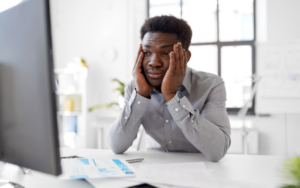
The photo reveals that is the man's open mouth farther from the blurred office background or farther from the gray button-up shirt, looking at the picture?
the blurred office background

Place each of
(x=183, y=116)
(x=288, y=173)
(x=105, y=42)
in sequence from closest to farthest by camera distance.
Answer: (x=288, y=173) < (x=183, y=116) < (x=105, y=42)

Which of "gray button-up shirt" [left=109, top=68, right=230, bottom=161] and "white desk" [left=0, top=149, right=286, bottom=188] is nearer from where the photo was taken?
"white desk" [left=0, top=149, right=286, bottom=188]

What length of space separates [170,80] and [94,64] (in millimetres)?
3379

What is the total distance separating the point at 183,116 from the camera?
994 mm

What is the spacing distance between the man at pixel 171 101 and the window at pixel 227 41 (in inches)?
103

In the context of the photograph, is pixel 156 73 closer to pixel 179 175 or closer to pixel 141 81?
pixel 141 81

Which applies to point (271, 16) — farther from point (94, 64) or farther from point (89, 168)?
point (89, 168)

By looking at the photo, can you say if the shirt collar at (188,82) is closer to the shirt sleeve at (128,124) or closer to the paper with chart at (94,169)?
the shirt sleeve at (128,124)

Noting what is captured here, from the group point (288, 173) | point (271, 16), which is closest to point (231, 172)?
point (288, 173)

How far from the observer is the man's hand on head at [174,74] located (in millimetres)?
1044

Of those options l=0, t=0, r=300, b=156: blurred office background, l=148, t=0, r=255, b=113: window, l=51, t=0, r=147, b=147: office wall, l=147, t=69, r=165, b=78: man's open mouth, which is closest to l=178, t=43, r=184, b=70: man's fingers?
l=147, t=69, r=165, b=78: man's open mouth

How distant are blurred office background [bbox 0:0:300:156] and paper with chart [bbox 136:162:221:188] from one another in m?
2.55

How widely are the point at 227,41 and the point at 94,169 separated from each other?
3.57 metres

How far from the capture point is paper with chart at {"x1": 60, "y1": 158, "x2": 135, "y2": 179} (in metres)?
0.66
